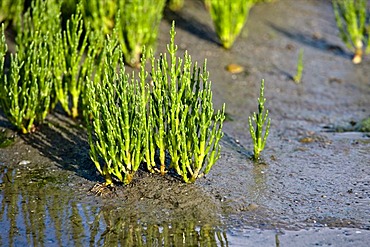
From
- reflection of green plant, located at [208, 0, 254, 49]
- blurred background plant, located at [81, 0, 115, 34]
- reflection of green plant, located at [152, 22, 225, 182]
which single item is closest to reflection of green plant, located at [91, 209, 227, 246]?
reflection of green plant, located at [152, 22, 225, 182]

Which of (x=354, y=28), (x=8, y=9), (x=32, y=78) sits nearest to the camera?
(x=32, y=78)

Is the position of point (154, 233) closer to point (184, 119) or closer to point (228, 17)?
point (184, 119)

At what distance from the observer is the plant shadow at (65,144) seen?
4582 millimetres

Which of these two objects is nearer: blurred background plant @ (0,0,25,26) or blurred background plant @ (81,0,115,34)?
blurred background plant @ (81,0,115,34)

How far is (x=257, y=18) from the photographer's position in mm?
7719

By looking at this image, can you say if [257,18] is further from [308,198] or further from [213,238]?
[213,238]

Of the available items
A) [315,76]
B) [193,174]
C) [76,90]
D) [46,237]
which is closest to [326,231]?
[193,174]

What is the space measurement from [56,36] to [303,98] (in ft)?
7.54

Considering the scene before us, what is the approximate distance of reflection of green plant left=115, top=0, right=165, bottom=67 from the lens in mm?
6109

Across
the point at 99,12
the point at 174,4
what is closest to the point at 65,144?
the point at 99,12

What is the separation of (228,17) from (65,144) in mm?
2549

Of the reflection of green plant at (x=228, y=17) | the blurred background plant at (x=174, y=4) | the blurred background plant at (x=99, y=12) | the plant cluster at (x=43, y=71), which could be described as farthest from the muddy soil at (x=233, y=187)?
the blurred background plant at (x=174, y=4)

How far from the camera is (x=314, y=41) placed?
24.5ft

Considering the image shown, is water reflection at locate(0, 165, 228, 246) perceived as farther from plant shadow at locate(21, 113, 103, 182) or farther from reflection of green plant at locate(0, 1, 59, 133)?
reflection of green plant at locate(0, 1, 59, 133)
